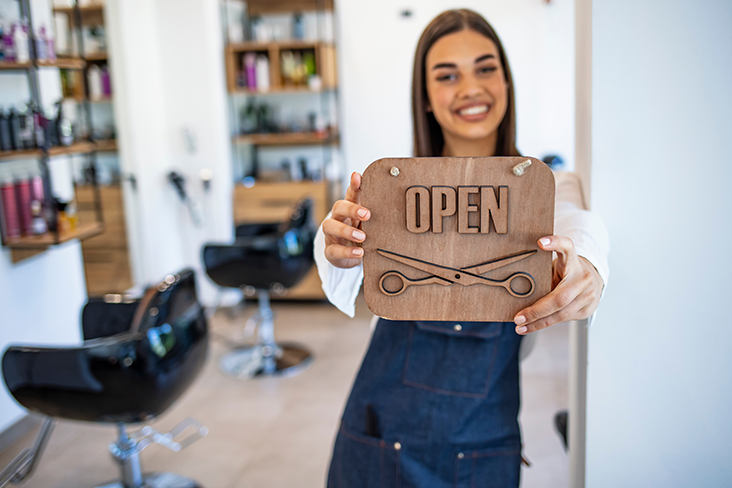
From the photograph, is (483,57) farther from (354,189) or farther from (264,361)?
(264,361)

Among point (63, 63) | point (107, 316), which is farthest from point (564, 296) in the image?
point (63, 63)

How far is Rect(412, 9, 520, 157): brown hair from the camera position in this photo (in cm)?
122

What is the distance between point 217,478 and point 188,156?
2565 mm

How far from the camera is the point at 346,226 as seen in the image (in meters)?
0.92

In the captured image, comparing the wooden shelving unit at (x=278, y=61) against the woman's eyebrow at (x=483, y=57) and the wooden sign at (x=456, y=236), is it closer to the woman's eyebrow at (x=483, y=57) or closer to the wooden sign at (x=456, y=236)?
the woman's eyebrow at (x=483, y=57)

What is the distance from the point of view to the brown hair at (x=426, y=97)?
4.00 feet

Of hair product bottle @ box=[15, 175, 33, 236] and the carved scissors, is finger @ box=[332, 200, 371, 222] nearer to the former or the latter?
the carved scissors

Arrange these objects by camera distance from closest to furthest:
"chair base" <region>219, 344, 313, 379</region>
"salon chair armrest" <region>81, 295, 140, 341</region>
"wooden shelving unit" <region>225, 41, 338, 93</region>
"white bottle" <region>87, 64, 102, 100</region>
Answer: "salon chair armrest" <region>81, 295, 140, 341</region>
"chair base" <region>219, 344, 313, 379</region>
"white bottle" <region>87, 64, 102, 100</region>
"wooden shelving unit" <region>225, 41, 338, 93</region>

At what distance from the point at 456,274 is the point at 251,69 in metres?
4.04

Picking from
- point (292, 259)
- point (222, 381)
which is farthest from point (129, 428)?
point (292, 259)

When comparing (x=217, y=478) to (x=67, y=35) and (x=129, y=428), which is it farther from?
(x=67, y=35)

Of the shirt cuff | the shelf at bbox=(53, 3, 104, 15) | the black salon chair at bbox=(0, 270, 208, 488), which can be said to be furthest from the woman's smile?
the shelf at bbox=(53, 3, 104, 15)

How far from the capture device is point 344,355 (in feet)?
12.4

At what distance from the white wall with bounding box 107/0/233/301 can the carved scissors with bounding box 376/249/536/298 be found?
369 cm
